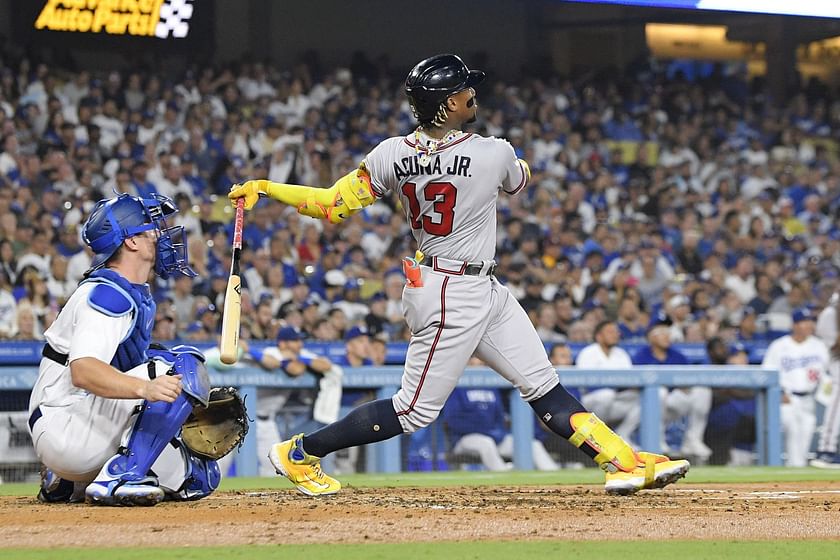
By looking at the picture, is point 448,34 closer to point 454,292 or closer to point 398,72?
point 398,72

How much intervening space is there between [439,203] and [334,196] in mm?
456

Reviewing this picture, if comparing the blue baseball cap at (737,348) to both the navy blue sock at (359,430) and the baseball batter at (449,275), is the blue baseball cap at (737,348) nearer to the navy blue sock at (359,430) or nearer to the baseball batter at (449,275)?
the baseball batter at (449,275)

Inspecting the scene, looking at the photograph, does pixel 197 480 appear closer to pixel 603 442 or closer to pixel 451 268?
pixel 451 268

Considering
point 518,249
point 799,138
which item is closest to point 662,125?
point 799,138

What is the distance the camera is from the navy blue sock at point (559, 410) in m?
4.89

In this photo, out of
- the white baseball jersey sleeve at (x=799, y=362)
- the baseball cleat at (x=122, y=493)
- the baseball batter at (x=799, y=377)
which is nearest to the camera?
the baseball cleat at (x=122, y=493)

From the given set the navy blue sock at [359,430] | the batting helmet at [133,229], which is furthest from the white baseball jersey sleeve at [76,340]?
the navy blue sock at [359,430]

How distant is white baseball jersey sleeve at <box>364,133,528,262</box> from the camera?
186 inches

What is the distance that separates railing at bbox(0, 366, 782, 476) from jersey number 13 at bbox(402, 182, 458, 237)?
364 cm

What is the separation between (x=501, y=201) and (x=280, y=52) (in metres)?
4.17

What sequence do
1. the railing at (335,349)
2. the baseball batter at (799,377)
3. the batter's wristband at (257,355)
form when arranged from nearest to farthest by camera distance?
the railing at (335,349) → the batter's wristband at (257,355) → the baseball batter at (799,377)

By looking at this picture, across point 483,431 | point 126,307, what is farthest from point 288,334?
point 126,307

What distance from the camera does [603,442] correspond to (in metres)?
4.86

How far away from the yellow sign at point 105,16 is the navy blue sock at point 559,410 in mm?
9214
